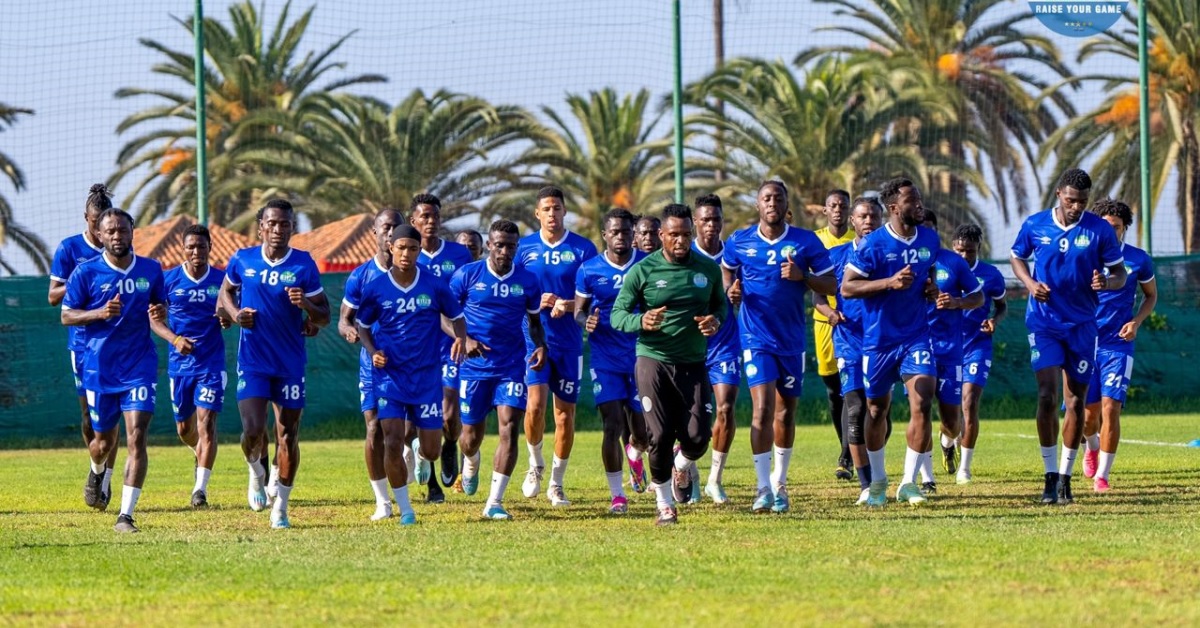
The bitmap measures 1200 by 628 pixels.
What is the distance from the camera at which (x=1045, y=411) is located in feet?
42.1

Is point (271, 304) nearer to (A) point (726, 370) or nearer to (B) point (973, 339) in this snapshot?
(A) point (726, 370)

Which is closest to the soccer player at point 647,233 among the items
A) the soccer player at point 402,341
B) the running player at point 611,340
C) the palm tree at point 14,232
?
the running player at point 611,340

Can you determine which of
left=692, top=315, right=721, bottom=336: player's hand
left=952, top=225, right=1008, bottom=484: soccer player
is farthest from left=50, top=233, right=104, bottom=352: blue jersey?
left=952, top=225, right=1008, bottom=484: soccer player

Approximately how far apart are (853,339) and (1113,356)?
6.87 feet

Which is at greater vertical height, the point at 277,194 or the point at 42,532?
the point at 277,194

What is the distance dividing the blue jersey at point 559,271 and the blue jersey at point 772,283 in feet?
5.07

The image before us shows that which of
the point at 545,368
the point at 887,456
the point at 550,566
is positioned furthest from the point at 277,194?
the point at 550,566

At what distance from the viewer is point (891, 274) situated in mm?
12555

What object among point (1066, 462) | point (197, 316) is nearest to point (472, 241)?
point (197, 316)

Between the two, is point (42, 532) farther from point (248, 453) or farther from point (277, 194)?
point (277, 194)

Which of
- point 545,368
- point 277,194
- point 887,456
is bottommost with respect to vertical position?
point 887,456

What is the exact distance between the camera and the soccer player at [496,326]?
13422 mm

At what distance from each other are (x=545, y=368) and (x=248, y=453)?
245 cm

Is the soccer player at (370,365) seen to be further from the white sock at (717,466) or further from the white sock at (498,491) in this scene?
the white sock at (717,466)
